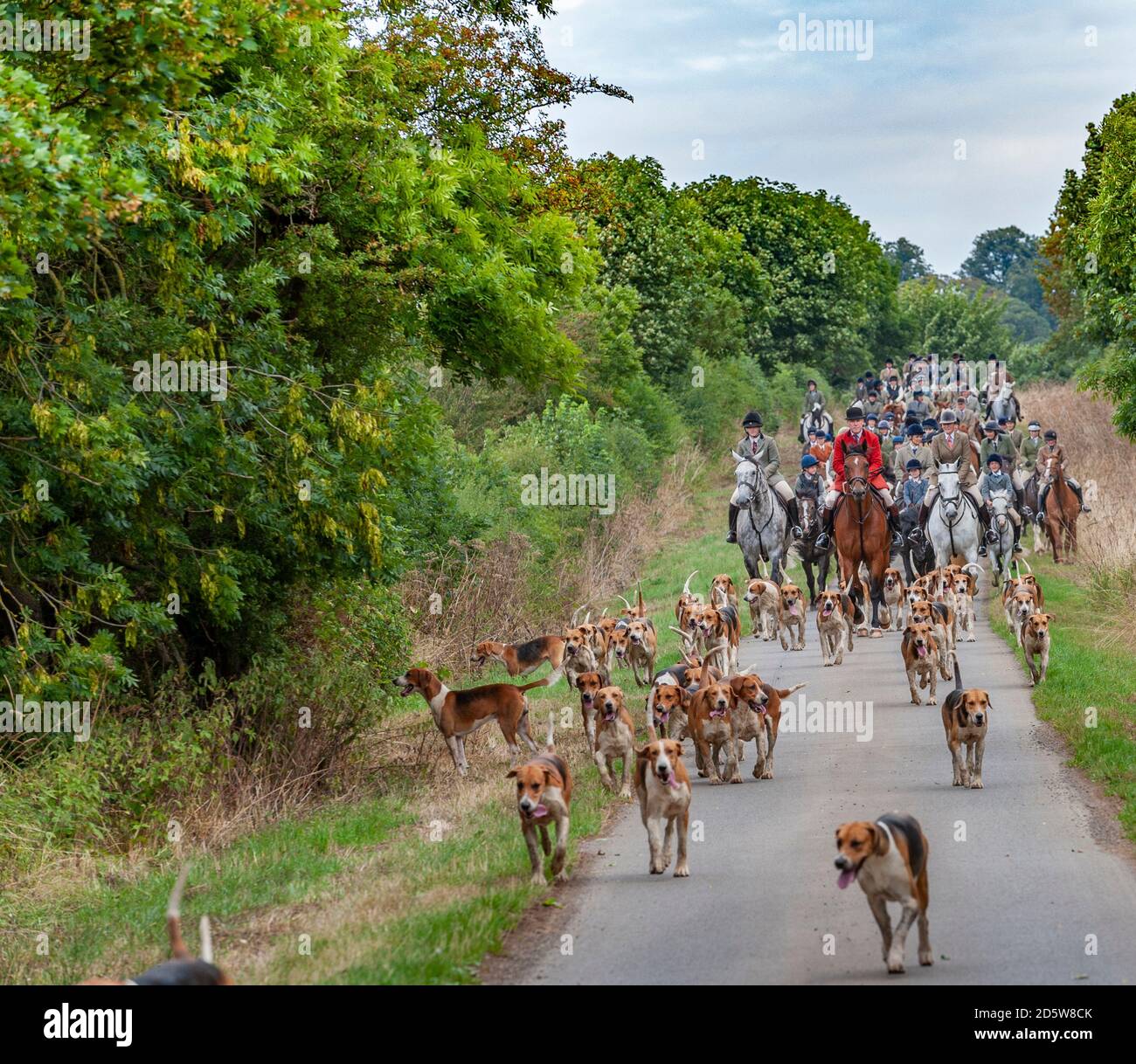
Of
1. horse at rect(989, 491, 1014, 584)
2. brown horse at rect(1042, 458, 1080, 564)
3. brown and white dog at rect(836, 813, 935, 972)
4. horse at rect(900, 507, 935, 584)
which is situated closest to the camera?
brown and white dog at rect(836, 813, 935, 972)

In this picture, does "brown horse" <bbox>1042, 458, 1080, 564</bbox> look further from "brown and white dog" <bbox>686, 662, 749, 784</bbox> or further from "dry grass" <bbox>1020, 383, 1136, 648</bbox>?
"brown and white dog" <bbox>686, 662, 749, 784</bbox>

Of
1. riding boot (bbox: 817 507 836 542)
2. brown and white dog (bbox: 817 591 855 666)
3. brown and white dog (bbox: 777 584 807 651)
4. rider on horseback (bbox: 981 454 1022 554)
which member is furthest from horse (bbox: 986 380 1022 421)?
brown and white dog (bbox: 817 591 855 666)

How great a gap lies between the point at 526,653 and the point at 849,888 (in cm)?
977

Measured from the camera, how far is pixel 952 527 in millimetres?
25016

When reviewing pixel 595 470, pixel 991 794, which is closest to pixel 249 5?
pixel 991 794

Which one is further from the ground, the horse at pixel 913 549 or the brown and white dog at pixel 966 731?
the horse at pixel 913 549

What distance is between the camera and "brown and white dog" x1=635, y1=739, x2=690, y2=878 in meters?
10.1

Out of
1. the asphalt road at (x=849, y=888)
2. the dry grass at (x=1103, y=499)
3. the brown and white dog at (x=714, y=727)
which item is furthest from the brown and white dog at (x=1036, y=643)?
the brown and white dog at (x=714, y=727)

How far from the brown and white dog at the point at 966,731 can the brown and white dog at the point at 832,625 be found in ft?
23.2

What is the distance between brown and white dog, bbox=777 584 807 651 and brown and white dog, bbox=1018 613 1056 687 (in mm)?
4282

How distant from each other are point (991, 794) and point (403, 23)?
14.6 meters

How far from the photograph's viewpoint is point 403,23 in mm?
23047

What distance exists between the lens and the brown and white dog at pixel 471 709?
15.2 metres

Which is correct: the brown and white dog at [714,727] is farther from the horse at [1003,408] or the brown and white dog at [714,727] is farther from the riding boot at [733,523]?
the horse at [1003,408]
